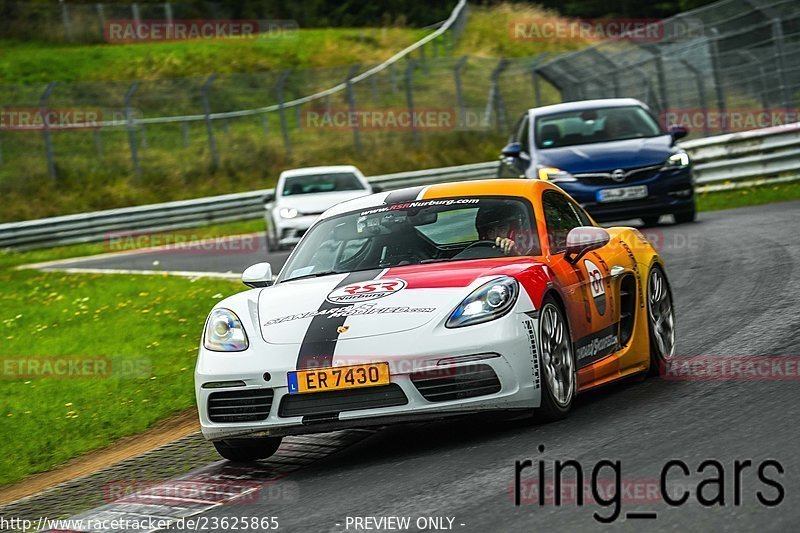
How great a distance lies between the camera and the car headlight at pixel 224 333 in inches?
279

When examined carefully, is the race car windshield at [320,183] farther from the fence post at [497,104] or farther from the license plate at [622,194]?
the fence post at [497,104]

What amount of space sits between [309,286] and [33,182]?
2707 cm

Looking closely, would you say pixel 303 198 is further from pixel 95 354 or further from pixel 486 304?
pixel 486 304

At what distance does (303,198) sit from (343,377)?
15390 mm

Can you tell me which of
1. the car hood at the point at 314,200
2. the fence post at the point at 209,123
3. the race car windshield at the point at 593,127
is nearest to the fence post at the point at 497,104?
the fence post at the point at 209,123

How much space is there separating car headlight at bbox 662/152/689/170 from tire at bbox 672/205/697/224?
0.70 m

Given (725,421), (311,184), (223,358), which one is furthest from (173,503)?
(311,184)

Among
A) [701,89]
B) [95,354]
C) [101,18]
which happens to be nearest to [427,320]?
[95,354]

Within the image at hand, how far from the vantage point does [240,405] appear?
691cm

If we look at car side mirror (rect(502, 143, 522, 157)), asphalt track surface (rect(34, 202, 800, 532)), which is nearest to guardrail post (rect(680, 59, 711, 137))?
car side mirror (rect(502, 143, 522, 157))

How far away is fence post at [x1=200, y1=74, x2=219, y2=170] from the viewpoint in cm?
3362

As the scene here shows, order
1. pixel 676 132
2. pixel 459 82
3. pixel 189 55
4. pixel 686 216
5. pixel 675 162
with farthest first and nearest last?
pixel 189 55, pixel 459 82, pixel 686 216, pixel 676 132, pixel 675 162

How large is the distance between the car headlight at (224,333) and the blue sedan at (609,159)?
31.0 ft

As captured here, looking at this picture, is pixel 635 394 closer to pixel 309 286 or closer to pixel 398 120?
pixel 309 286
